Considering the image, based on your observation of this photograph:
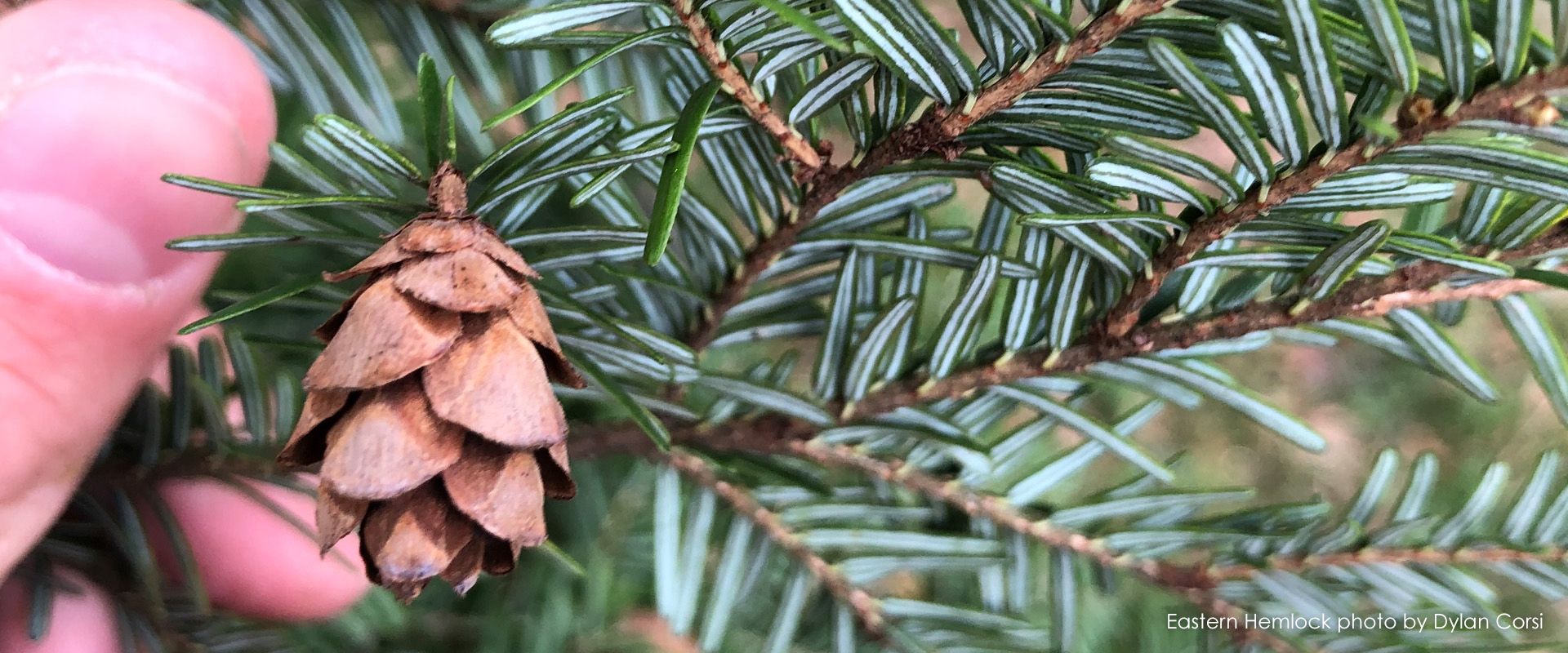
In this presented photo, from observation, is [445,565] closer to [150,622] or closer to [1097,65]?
[1097,65]

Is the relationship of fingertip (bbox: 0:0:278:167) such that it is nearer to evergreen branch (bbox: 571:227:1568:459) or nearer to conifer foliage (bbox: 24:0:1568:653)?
conifer foliage (bbox: 24:0:1568:653)

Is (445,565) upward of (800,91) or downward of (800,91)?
downward

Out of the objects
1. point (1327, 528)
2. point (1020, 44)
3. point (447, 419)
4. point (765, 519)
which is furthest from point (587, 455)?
point (1327, 528)

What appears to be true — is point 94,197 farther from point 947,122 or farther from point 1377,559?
point 1377,559

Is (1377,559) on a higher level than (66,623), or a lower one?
higher

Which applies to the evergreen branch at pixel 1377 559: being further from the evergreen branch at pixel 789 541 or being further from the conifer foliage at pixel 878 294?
the evergreen branch at pixel 789 541

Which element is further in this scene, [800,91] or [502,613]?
[502,613]

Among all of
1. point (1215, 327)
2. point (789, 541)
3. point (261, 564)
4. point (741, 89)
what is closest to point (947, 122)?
point (741, 89)

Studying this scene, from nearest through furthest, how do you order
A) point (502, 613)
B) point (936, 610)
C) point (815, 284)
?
1. point (815, 284)
2. point (936, 610)
3. point (502, 613)
